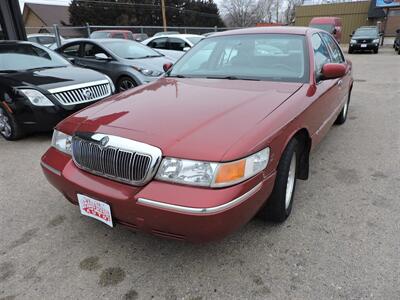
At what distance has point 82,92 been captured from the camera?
4.95 metres

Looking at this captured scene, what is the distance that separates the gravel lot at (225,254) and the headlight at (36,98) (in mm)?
1521

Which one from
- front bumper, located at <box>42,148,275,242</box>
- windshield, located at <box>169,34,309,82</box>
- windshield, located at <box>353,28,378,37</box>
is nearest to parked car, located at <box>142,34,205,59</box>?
windshield, located at <box>169,34,309,82</box>

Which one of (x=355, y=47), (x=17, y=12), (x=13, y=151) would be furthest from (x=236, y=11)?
(x=13, y=151)

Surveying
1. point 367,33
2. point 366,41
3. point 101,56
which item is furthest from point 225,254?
point 367,33

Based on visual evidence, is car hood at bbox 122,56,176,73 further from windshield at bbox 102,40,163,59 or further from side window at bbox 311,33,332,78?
side window at bbox 311,33,332,78

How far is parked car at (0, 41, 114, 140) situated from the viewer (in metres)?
4.59

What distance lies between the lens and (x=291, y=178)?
9.01ft

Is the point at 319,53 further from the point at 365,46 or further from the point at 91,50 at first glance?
the point at 365,46

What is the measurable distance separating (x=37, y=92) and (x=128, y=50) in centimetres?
358

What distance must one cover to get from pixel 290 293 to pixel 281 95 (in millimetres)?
1491

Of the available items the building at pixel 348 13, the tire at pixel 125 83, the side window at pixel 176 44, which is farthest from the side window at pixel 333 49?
the building at pixel 348 13

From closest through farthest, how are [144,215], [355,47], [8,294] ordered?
[144,215]
[8,294]
[355,47]

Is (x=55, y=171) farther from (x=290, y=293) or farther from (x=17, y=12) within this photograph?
(x=17, y=12)

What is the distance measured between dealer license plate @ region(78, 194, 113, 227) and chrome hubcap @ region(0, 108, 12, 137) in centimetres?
344
